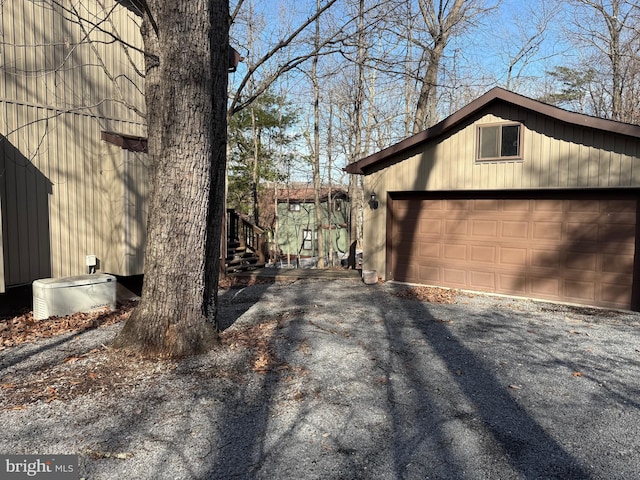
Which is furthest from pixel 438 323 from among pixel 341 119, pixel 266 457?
pixel 341 119

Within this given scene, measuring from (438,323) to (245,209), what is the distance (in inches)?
740

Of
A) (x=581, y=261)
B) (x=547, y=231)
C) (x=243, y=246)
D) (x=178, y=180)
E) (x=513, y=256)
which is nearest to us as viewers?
(x=178, y=180)

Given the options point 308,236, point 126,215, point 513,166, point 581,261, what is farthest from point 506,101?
point 308,236

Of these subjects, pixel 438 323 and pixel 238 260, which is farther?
pixel 238 260

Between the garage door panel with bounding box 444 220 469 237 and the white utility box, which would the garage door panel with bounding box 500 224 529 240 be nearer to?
the garage door panel with bounding box 444 220 469 237

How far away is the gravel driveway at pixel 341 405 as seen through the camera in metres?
2.88

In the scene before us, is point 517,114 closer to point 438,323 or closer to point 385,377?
point 438,323

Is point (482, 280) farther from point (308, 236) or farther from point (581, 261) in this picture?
point (308, 236)

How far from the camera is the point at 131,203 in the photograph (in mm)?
7684

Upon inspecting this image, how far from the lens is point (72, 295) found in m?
6.62

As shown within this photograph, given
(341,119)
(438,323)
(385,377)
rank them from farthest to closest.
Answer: (341,119)
(438,323)
(385,377)

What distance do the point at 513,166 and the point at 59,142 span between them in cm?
805

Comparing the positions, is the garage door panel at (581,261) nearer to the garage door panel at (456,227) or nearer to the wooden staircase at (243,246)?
the garage door panel at (456,227)

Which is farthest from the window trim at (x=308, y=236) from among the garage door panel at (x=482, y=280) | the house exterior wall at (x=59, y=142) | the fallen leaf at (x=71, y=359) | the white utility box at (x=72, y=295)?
the fallen leaf at (x=71, y=359)
